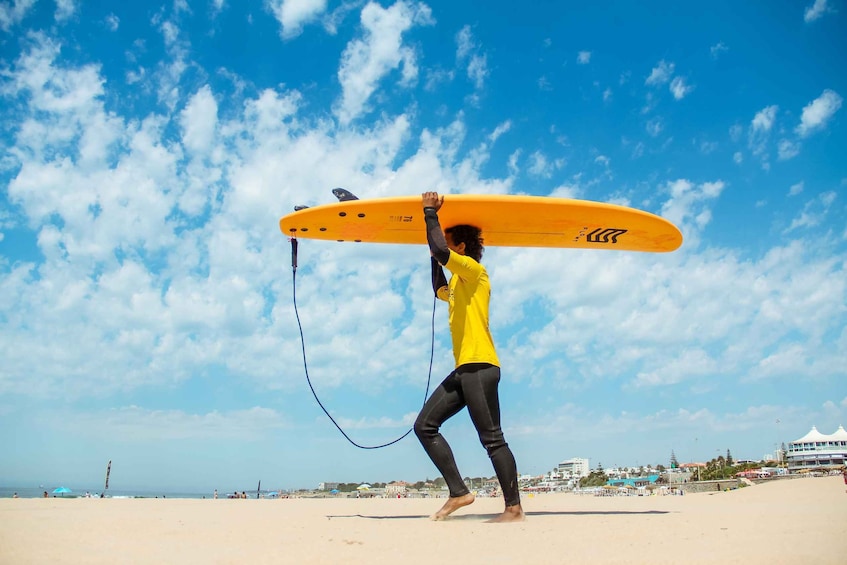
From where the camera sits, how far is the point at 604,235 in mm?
5879

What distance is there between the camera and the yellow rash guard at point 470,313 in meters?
4.32

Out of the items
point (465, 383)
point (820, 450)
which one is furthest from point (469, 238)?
point (820, 450)

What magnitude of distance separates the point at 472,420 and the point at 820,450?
63.4 m

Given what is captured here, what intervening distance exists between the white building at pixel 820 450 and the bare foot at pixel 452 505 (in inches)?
2161

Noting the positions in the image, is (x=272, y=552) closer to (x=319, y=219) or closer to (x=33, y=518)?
(x=33, y=518)

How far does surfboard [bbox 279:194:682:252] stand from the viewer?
5.25 metres

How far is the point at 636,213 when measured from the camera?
555 centimetres

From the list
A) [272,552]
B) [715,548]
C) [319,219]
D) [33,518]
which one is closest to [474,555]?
[272,552]

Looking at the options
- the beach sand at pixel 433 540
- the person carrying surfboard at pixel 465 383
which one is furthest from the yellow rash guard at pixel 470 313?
the beach sand at pixel 433 540

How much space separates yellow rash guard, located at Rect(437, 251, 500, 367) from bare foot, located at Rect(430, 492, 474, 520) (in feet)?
3.11

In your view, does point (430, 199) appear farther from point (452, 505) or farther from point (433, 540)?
point (433, 540)

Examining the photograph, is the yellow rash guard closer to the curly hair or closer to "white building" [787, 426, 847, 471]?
the curly hair

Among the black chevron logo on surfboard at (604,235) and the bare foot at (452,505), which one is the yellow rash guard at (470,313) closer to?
the bare foot at (452,505)

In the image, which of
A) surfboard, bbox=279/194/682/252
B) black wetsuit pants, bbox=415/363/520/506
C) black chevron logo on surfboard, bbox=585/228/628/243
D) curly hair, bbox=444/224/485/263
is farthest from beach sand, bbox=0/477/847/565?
black chevron logo on surfboard, bbox=585/228/628/243
